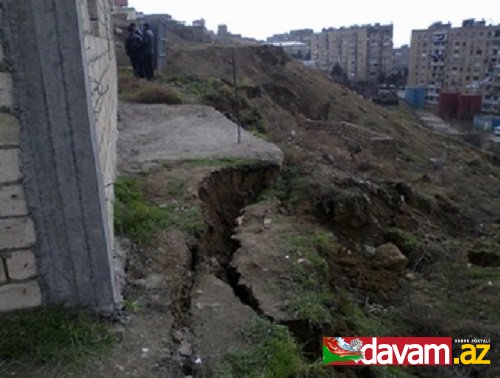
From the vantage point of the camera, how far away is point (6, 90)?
2.33m

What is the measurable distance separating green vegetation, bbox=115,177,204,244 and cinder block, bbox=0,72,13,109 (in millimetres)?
1570

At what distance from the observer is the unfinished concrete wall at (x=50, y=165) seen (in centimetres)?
230

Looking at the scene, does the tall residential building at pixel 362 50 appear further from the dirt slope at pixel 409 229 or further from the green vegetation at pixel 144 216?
the green vegetation at pixel 144 216

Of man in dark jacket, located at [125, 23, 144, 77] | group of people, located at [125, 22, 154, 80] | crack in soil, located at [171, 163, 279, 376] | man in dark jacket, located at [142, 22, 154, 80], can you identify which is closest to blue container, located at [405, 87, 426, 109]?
man in dark jacket, located at [142, 22, 154, 80]

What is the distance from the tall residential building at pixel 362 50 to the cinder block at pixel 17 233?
64.9 metres

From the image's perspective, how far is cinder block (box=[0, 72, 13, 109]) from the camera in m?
2.31

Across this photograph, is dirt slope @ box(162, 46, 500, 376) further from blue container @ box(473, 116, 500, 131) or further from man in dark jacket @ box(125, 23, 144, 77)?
blue container @ box(473, 116, 500, 131)

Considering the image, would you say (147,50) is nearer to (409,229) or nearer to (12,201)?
(409,229)

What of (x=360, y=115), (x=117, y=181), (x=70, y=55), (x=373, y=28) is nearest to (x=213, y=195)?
(x=117, y=181)

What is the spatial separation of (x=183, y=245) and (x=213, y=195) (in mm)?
1517

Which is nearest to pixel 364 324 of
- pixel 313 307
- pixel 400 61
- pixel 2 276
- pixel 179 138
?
pixel 313 307

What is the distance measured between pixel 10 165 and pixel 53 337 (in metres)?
0.93

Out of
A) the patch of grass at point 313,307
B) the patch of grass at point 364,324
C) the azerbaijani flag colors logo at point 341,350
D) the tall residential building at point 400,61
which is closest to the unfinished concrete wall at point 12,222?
the patch of grass at point 313,307

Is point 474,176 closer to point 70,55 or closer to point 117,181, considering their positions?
point 117,181
